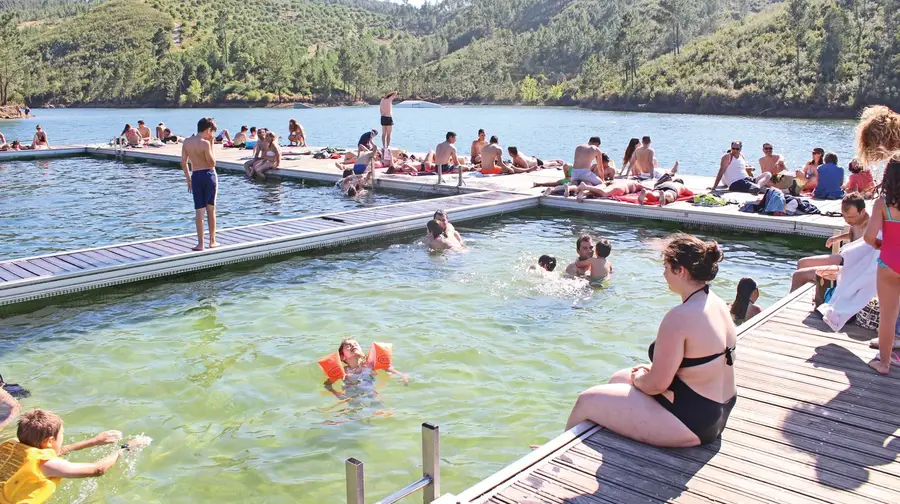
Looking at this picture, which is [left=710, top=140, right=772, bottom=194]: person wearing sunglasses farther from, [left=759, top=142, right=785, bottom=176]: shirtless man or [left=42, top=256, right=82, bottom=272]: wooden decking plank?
[left=42, top=256, right=82, bottom=272]: wooden decking plank

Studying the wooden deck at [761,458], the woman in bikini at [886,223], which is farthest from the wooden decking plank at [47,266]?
the woman in bikini at [886,223]

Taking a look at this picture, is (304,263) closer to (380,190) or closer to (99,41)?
(380,190)

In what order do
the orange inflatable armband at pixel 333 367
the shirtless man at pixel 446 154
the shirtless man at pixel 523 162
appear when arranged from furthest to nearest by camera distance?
1. the shirtless man at pixel 523 162
2. the shirtless man at pixel 446 154
3. the orange inflatable armband at pixel 333 367

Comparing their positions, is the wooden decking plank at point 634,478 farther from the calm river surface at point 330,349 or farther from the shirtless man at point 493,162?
the shirtless man at point 493,162

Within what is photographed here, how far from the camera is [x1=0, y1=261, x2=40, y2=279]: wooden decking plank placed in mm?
9172

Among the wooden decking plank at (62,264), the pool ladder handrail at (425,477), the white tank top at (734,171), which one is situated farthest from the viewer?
the white tank top at (734,171)

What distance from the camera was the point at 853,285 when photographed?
6.11m

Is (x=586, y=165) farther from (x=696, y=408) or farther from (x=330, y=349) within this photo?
(x=696, y=408)

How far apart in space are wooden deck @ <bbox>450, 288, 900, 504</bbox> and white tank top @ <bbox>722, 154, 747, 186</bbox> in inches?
433

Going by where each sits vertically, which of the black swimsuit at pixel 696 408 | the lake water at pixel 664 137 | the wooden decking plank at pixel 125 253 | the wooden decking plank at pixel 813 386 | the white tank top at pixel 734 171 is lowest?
the wooden decking plank at pixel 125 253

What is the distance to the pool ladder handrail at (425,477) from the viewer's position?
10.1ft

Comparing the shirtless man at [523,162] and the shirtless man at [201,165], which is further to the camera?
the shirtless man at [523,162]

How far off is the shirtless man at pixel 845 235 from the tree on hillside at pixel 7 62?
289 feet

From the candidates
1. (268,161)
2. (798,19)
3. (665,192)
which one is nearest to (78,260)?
(665,192)
